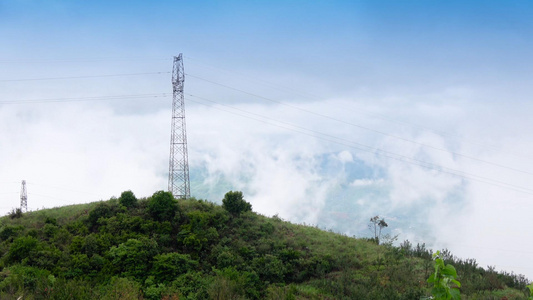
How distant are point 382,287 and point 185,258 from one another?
9.11m

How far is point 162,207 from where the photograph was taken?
2205cm

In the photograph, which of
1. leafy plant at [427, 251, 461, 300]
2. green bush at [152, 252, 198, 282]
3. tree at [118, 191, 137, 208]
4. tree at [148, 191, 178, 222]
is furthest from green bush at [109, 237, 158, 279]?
leafy plant at [427, 251, 461, 300]

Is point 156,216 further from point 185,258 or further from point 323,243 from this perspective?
point 323,243

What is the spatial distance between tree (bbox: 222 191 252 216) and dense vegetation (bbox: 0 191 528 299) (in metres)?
0.06

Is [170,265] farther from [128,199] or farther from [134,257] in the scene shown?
[128,199]

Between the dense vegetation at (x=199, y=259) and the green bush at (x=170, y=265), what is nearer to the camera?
the dense vegetation at (x=199, y=259)

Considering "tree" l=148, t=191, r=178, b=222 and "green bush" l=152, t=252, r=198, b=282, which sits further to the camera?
"tree" l=148, t=191, r=178, b=222

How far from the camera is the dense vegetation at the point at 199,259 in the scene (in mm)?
15672

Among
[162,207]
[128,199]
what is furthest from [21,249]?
[162,207]

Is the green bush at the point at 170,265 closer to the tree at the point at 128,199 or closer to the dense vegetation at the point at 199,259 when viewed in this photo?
the dense vegetation at the point at 199,259

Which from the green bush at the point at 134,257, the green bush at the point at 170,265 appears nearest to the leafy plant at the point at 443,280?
the green bush at the point at 170,265

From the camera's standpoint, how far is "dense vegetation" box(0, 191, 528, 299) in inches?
617

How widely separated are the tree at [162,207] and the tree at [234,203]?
10.2ft

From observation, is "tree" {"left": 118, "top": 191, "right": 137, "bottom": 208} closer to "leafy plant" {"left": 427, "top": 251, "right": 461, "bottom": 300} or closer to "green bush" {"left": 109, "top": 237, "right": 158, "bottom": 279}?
"green bush" {"left": 109, "top": 237, "right": 158, "bottom": 279}
